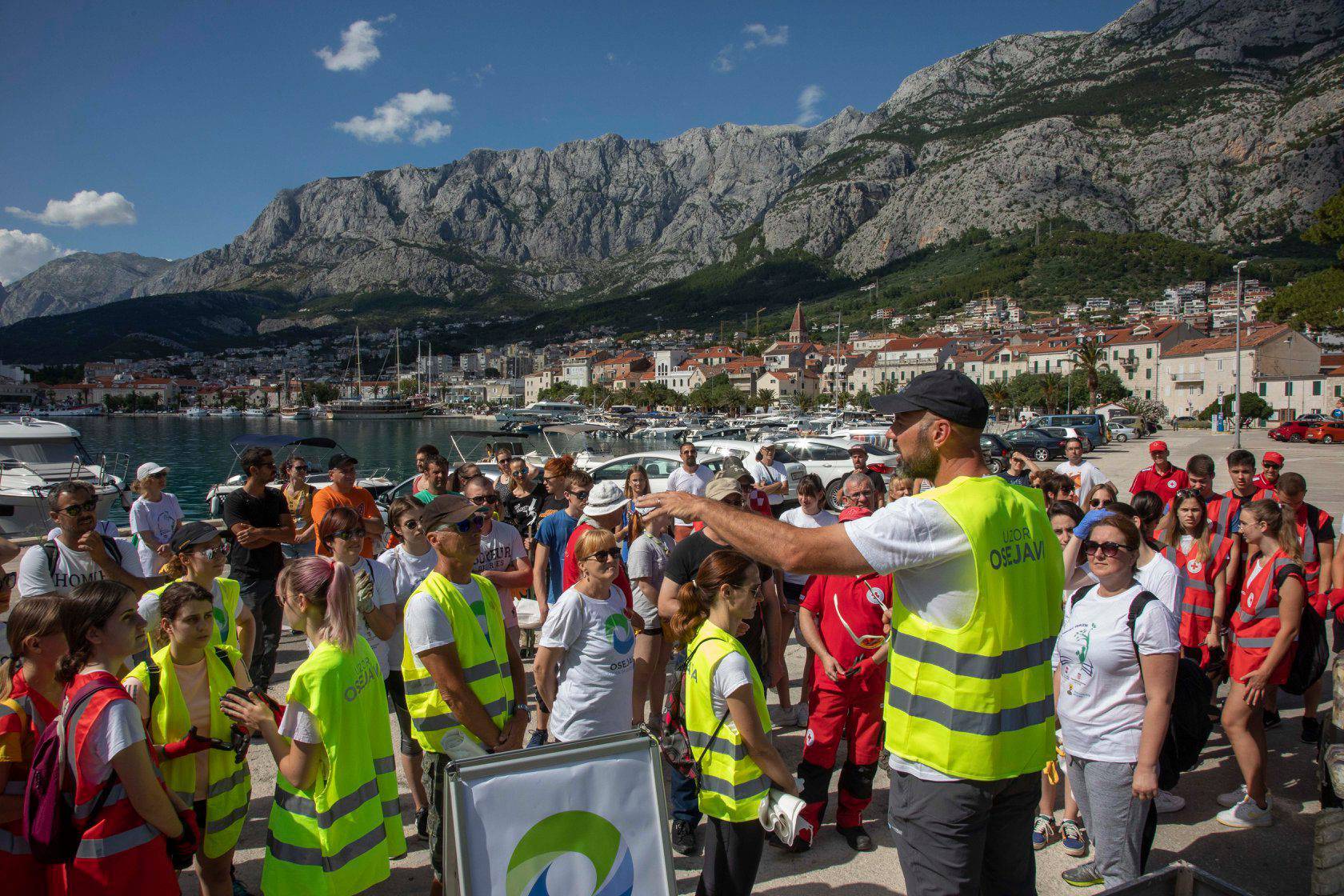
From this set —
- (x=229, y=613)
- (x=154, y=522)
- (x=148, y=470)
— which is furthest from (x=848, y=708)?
(x=148, y=470)

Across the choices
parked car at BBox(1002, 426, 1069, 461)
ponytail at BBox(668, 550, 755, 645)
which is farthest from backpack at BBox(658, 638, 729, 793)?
parked car at BBox(1002, 426, 1069, 461)

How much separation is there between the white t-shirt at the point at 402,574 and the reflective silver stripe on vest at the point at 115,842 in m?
1.80

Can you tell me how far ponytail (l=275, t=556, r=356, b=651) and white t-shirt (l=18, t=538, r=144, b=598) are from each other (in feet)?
7.90

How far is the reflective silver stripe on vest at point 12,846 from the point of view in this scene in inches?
92.5

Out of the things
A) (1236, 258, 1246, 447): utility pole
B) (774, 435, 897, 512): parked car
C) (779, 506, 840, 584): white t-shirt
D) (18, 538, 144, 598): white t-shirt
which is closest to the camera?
(18, 538, 144, 598): white t-shirt

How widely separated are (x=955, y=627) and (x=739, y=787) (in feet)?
3.76

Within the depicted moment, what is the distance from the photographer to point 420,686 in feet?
9.91

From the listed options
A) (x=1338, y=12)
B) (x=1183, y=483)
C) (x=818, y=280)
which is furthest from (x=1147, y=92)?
(x=1183, y=483)

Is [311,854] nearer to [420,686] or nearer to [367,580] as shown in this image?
[420,686]

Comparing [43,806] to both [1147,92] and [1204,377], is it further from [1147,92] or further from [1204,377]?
[1147,92]

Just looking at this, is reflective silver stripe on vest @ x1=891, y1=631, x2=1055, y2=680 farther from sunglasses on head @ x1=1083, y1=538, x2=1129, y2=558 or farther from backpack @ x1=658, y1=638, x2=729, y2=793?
sunglasses on head @ x1=1083, y1=538, x2=1129, y2=558

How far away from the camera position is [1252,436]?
128ft

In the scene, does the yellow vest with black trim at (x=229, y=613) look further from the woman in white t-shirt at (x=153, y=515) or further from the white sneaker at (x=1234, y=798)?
the white sneaker at (x=1234, y=798)

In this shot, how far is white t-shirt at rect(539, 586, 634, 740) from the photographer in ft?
11.0
